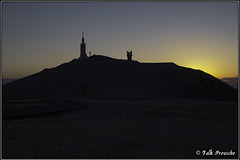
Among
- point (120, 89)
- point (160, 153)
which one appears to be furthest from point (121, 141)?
point (120, 89)

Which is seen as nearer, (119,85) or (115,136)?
(115,136)

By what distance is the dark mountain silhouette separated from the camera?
44188 mm

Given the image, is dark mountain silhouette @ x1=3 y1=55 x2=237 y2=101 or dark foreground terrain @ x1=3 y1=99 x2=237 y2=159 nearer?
dark foreground terrain @ x1=3 y1=99 x2=237 y2=159

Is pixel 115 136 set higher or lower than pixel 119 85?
lower

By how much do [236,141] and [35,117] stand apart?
41.6 ft

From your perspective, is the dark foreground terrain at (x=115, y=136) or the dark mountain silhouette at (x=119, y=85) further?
the dark mountain silhouette at (x=119, y=85)

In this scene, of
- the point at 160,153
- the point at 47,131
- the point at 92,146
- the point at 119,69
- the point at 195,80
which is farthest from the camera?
the point at 119,69

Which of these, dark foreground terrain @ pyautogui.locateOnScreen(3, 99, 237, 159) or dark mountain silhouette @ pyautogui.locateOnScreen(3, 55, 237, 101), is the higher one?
dark mountain silhouette @ pyautogui.locateOnScreen(3, 55, 237, 101)

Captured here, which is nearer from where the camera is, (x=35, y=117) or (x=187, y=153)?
(x=187, y=153)

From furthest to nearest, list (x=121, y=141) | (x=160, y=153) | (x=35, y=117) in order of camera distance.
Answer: (x=35, y=117), (x=121, y=141), (x=160, y=153)

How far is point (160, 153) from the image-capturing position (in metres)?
9.74

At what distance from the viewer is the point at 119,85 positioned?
51.2 meters

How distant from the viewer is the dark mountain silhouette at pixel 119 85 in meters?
44.2

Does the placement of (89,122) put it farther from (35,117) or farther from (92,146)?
(92,146)
